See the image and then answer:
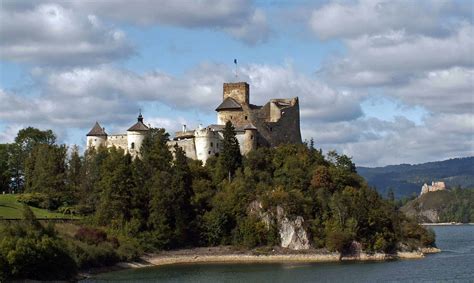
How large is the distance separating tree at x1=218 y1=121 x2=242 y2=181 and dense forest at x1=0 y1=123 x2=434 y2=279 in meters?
0.11

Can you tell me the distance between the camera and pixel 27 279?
57.7m

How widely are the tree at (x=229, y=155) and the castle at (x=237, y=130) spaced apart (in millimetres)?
3361

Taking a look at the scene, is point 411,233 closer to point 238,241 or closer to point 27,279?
point 238,241

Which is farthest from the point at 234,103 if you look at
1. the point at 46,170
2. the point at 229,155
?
the point at 46,170

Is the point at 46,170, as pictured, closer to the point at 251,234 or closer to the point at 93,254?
the point at 93,254

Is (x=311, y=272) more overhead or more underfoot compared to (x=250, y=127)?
more underfoot

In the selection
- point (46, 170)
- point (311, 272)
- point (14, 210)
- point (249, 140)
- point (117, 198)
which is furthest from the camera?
point (46, 170)

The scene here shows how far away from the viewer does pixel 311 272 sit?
67.5 meters

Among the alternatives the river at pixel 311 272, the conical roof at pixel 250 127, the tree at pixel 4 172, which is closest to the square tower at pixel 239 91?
the conical roof at pixel 250 127

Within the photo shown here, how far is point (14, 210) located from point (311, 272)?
3201cm

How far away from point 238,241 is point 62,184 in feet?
73.3

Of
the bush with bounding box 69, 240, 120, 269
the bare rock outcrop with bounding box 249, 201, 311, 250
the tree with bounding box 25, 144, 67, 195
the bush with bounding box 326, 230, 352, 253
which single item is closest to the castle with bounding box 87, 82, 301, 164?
the tree with bounding box 25, 144, 67, 195

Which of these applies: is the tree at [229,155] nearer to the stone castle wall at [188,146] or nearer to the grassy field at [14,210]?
the stone castle wall at [188,146]

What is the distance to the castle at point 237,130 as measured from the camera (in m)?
91.4
